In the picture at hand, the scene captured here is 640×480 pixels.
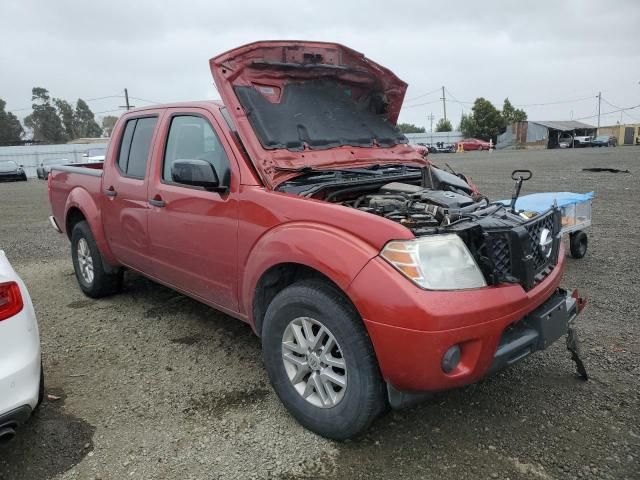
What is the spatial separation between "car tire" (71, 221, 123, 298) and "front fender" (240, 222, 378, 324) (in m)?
2.58

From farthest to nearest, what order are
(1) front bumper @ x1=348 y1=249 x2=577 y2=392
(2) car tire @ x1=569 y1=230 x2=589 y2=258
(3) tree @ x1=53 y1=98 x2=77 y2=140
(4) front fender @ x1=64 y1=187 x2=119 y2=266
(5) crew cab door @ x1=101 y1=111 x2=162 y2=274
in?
1. (3) tree @ x1=53 y1=98 x2=77 y2=140
2. (2) car tire @ x1=569 y1=230 x2=589 y2=258
3. (4) front fender @ x1=64 y1=187 x2=119 y2=266
4. (5) crew cab door @ x1=101 y1=111 x2=162 y2=274
5. (1) front bumper @ x1=348 y1=249 x2=577 y2=392

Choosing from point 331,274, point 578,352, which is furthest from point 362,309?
point 578,352

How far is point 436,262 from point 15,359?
2.09 m

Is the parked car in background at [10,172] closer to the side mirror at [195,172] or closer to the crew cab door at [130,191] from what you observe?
the crew cab door at [130,191]

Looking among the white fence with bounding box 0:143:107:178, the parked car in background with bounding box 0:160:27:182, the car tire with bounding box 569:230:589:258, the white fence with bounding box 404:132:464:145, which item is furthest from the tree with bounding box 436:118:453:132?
the car tire with bounding box 569:230:589:258

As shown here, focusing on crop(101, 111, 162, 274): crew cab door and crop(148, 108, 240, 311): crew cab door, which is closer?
crop(148, 108, 240, 311): crew cab door

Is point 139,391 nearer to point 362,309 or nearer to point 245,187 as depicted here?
point 245,187

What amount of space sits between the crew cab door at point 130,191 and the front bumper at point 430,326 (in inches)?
95.2

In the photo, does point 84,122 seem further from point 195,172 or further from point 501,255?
point 501,255

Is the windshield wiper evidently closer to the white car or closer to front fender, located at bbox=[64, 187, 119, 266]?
the white car

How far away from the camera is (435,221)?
9.39 feet

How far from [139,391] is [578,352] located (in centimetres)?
287

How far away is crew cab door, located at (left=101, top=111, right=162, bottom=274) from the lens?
4.23m

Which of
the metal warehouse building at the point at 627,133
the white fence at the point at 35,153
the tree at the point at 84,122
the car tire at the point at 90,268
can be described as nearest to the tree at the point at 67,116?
the tree at the point at 84,122
